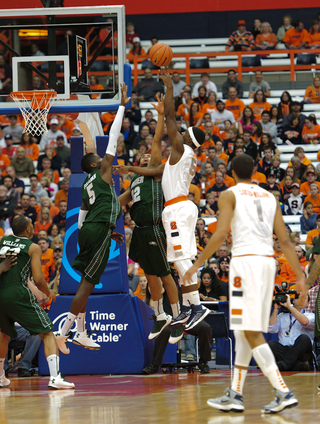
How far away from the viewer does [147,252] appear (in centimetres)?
921

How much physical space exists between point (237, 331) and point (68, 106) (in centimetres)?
517

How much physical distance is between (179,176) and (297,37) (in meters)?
16.3

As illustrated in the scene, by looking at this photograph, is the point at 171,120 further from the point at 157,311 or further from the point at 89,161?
the point at 157,311

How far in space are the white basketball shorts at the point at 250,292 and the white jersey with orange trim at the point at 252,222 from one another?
94mm

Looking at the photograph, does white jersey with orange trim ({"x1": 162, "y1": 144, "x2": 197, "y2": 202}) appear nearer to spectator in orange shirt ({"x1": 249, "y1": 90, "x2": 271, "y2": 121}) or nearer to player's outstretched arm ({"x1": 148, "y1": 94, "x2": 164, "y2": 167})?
player's outstretched arm ({"x1": 148, "y1": 94, "x2": 164, "y2": 167})

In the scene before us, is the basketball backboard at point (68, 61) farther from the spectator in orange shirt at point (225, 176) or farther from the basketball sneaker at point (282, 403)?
the spectator in orange shirt at point (225, 176)

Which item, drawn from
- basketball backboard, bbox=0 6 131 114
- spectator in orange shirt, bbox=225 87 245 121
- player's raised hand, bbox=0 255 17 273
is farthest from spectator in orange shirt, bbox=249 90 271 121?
player's raised hand, bbox=0 255 17 273

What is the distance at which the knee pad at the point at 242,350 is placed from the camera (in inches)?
245

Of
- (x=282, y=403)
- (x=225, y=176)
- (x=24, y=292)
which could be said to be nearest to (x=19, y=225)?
(x=24, y=292)

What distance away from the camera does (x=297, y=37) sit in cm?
2323

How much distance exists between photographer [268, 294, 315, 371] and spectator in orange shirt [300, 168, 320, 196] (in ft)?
19.1

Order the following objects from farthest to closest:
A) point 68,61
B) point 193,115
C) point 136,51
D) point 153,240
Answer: point 136,51 → point 193,115 → point 68,61 → point 153,240

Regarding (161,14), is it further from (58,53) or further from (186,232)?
(186,232)

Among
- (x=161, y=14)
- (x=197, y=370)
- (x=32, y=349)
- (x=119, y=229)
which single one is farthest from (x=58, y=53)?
(x=161, y=14)
